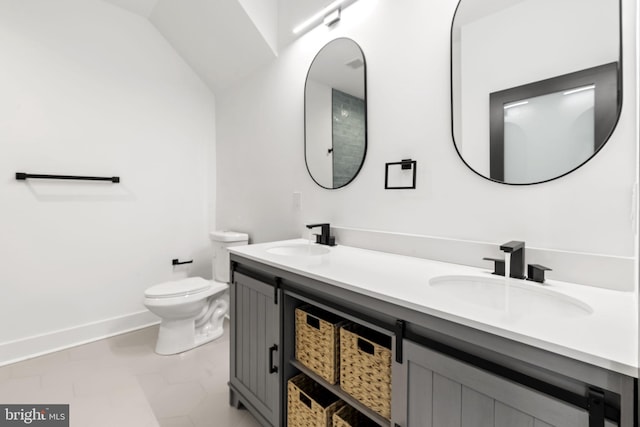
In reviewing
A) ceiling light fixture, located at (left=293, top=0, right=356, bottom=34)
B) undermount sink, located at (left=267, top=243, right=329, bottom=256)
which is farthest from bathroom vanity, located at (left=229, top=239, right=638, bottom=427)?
ceiling light fixture, located at (left=293, top=0, right=356, bottom=34)

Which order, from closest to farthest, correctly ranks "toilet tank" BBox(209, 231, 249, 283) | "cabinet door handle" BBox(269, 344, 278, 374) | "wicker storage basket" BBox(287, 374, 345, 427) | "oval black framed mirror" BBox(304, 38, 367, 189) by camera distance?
1. "wicker storage basket" BBox(287, 374, 345, 427)
2. "cabinet door handle" BBox(269, 344, 278, 374)
3. "oval black framed mirror" BBox(304, 38, 367, 189)
4. "toilet tank" BBox(209, 231, 249, 283)

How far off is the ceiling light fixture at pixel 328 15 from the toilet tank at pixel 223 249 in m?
1.60

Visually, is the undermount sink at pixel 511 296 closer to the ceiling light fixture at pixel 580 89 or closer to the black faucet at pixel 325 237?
the ceiling light fixture at pixel 580 89

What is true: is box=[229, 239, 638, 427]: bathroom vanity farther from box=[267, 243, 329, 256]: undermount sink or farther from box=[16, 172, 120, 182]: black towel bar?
box=[16, 172, 120, 182]: black towel bar

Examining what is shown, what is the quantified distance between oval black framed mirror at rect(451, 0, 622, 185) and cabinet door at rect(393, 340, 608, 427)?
0.74m

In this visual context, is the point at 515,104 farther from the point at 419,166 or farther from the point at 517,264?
the point at 517,264

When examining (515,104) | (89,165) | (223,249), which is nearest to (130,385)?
(223,249)

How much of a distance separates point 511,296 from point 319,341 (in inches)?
27.9

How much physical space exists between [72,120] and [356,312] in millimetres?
2522

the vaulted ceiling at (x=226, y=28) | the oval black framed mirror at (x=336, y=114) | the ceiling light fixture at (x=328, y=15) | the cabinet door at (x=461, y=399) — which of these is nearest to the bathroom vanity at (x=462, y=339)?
the cabinet door at (x=461, y=399)

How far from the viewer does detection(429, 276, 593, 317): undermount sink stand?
2.86 ft

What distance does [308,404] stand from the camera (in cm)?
119

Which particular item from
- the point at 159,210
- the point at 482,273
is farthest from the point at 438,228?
the point at 159,210

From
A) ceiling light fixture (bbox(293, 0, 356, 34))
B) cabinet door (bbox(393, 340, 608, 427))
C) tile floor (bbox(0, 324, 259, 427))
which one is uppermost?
ceiling light fixture (bbox(293, 0, 356, 34))
